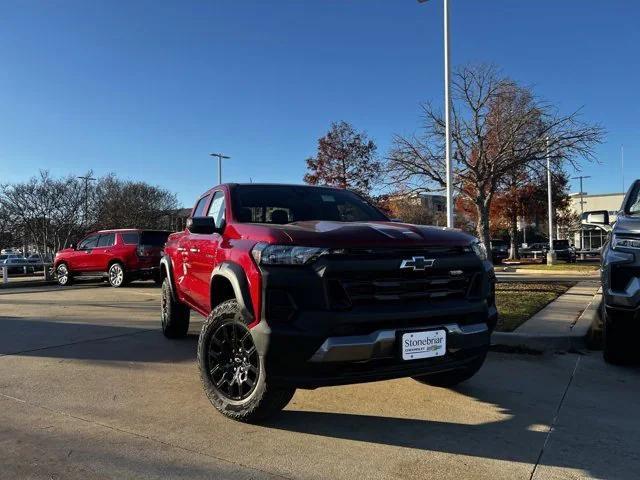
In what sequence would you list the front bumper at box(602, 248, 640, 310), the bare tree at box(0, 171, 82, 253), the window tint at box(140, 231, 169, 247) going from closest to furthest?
1. the front bumper at box(602, 248, 640, 310)
2. the window tint at box(140, 231, 169, 247)
3. the bare tree at box(0, 171, 82, 253)

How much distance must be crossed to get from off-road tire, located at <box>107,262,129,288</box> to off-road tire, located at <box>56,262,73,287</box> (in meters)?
2.32

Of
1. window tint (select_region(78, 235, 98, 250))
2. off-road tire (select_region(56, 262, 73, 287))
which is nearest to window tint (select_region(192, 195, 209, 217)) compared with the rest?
window tint (select_region(78, 235, 98, 250))

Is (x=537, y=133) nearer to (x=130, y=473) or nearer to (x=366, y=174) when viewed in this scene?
(x=366, y=174)

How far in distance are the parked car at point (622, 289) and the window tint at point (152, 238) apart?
12761mm

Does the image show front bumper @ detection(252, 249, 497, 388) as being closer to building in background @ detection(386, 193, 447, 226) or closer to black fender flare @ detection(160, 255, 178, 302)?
black fender flare @ detection(160, 255, 178, 302)

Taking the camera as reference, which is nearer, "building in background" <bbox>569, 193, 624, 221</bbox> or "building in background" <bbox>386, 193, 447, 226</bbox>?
"building in background" <bbox>386, 193, 447, 226</bbox>

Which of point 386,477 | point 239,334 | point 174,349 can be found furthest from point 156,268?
point 386,477

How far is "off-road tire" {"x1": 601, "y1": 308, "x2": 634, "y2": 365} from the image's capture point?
5.50 meters

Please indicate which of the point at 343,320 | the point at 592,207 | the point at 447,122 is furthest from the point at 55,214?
the point at 592,207

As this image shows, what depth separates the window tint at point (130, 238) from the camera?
15.9 metres

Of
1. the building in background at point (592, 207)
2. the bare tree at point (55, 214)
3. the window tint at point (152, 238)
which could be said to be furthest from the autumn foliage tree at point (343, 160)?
the building in background at point (592, 207)

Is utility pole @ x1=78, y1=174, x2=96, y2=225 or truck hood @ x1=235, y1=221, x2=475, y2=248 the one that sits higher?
utility pole @ x1=78, y1=174, x2=96, y2=225

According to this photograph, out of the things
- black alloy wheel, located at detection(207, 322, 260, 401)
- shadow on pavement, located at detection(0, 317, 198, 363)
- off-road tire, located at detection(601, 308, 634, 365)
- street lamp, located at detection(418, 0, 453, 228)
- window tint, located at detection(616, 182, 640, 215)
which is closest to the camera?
black alloy wheel, located at detection(207, 322, 260, 401)

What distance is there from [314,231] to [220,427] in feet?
5.24
